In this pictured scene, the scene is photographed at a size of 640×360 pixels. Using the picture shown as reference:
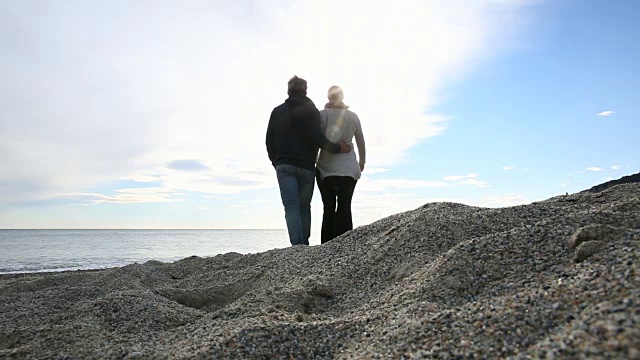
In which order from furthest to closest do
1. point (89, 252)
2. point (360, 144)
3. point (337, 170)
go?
point (89, 252)
point (360, 144)
point (337, 170)

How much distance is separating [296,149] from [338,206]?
870 millimetres

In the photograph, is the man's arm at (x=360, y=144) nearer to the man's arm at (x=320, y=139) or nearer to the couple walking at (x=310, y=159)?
the couple walking at (x=310, y=159)

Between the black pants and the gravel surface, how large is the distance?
151 cm

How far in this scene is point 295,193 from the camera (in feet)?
18.7

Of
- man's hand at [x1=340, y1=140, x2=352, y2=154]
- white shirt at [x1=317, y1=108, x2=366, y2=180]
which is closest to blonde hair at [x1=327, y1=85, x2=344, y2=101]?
white shirt at [x1=317, y1=108, x2=366, y2=180]

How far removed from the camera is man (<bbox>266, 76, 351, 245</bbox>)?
5.71 meters

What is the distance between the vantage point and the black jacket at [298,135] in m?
5.71

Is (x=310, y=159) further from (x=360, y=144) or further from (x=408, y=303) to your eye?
(x=408, y=303)

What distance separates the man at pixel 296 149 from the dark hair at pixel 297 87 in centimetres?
1

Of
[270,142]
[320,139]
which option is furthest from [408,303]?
[270,142]

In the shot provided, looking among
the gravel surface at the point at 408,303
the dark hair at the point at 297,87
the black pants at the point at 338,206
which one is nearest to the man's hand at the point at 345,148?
the black pants at the point at 338,206

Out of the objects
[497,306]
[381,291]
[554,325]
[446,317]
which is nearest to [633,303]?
[554,325]

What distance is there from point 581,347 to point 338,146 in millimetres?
4525

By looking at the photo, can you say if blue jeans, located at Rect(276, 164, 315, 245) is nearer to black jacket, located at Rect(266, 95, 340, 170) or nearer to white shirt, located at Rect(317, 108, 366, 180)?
black jacket, located at Rect(266, 95, 340, 170)
